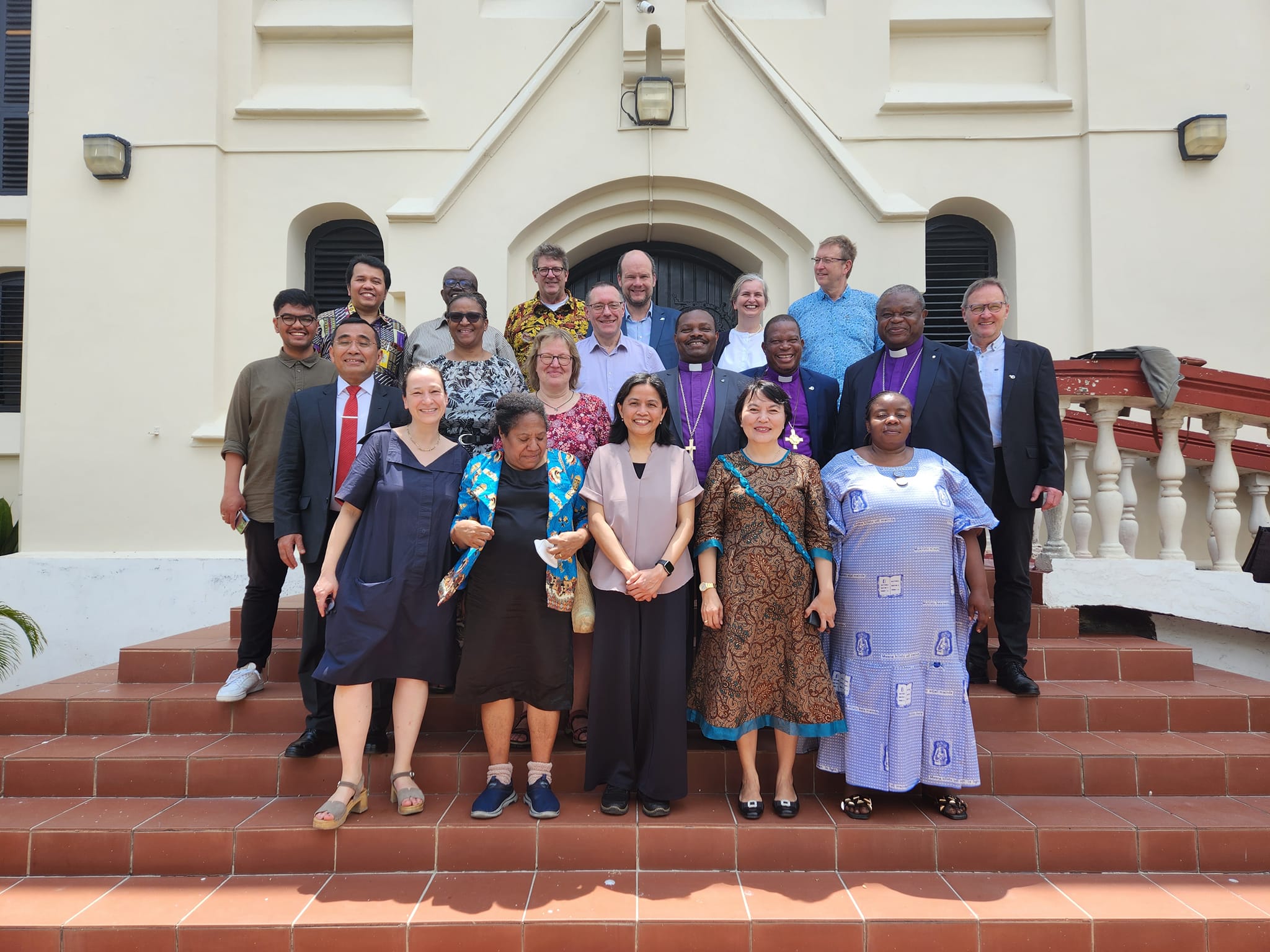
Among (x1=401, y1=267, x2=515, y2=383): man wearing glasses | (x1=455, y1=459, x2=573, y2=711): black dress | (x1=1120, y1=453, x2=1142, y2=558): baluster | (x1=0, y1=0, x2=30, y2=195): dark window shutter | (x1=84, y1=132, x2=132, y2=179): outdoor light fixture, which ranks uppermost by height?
(x1=0, y1=0, x2=30, y2=195): dark window shutter

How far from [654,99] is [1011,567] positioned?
183 inches

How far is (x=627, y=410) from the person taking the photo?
10.9ft

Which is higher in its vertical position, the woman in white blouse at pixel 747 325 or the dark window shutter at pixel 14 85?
the dark window shutter at pixel 14 85

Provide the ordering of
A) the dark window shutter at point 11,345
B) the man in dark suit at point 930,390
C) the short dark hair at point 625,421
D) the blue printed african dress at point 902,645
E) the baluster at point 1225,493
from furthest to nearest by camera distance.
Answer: the dark window shutter at point 11,345
the baluster at point 1225,493
the man in dark suit at point 930,390
the short dark hair at point 625,421
the blue printed african dress at point 902,645

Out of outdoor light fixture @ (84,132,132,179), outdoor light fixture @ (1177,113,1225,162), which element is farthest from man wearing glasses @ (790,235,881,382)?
outdoor light fixture @ (84,132,132,179)

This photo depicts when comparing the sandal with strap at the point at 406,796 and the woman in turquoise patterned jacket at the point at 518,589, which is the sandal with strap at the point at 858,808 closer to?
the woman in turquoise patterned jacket at the point at 518,589

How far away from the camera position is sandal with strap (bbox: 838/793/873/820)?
3229 mm

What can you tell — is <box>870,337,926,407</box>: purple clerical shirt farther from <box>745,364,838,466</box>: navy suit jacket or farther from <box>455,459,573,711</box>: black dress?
<box>455,459,573,711</box>: black dress

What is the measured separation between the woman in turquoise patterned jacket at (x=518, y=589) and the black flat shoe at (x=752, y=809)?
82cm

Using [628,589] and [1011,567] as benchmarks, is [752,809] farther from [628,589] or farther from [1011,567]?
[1011,567]

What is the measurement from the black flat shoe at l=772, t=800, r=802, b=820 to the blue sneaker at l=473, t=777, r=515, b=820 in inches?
46.8

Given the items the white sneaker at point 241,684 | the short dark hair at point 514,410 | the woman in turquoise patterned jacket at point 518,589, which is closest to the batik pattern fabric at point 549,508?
the woman in turquoise patterned jacket at point 518,589

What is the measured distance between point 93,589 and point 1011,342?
24.0 feet

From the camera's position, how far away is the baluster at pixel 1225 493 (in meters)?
4.82
